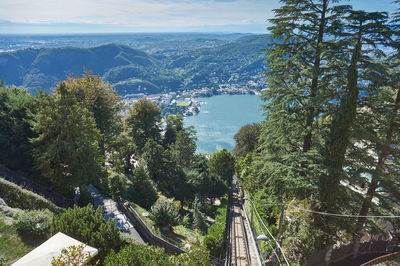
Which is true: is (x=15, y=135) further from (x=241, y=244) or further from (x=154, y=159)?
(x=241, y=244)

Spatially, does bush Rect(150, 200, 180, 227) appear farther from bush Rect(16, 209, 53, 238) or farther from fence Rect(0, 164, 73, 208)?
fence Rect(0, 164, 73, 208)

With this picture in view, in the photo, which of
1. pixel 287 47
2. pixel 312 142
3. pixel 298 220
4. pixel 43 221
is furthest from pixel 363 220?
pixel 43 221

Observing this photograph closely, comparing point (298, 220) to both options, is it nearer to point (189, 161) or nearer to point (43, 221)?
point (43, 221)

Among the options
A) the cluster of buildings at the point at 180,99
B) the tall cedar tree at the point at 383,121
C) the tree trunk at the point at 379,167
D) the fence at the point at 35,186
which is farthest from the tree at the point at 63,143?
the cluster of buildings at the point at 180,99

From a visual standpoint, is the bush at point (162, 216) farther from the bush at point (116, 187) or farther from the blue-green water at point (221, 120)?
the blue-green water at point (221, 120)

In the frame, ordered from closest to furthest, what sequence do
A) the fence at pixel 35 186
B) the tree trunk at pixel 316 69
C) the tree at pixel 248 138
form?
1. the tree trunk at pixel 316 69
2. the fence at pixel 35 186
3. the tree at pixel 248 138

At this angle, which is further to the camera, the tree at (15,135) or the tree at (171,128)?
the tree at (171,128)

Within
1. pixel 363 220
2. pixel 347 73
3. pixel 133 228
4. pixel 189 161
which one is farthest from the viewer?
pixel 189 161
